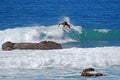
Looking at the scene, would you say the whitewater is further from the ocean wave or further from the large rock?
the ocean wave

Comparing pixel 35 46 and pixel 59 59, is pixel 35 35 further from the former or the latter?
pixel 59 59

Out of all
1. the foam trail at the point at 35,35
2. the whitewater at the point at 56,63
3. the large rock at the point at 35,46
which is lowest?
the whitewater at the point at 56,63

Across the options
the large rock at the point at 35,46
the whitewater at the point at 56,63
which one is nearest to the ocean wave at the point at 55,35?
the large rock at the point at 35,46

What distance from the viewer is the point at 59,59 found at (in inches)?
745

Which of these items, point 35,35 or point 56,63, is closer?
point 56,63

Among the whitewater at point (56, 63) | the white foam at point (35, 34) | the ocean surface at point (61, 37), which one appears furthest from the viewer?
the white foam at point (35, 34)

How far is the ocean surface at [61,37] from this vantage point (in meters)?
17.9

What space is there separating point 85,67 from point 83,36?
35.8 ft

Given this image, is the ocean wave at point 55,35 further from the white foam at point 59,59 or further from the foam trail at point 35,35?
the white foam at point 59,59

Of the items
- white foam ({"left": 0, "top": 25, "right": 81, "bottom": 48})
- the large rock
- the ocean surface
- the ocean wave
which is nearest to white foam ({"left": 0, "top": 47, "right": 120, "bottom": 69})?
the ocean surface

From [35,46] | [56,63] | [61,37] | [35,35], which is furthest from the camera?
[61,37]

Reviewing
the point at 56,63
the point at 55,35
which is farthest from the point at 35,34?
the point at 56,63

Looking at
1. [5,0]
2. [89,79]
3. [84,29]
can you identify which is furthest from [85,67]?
[5,0]

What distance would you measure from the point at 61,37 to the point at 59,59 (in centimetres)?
951
